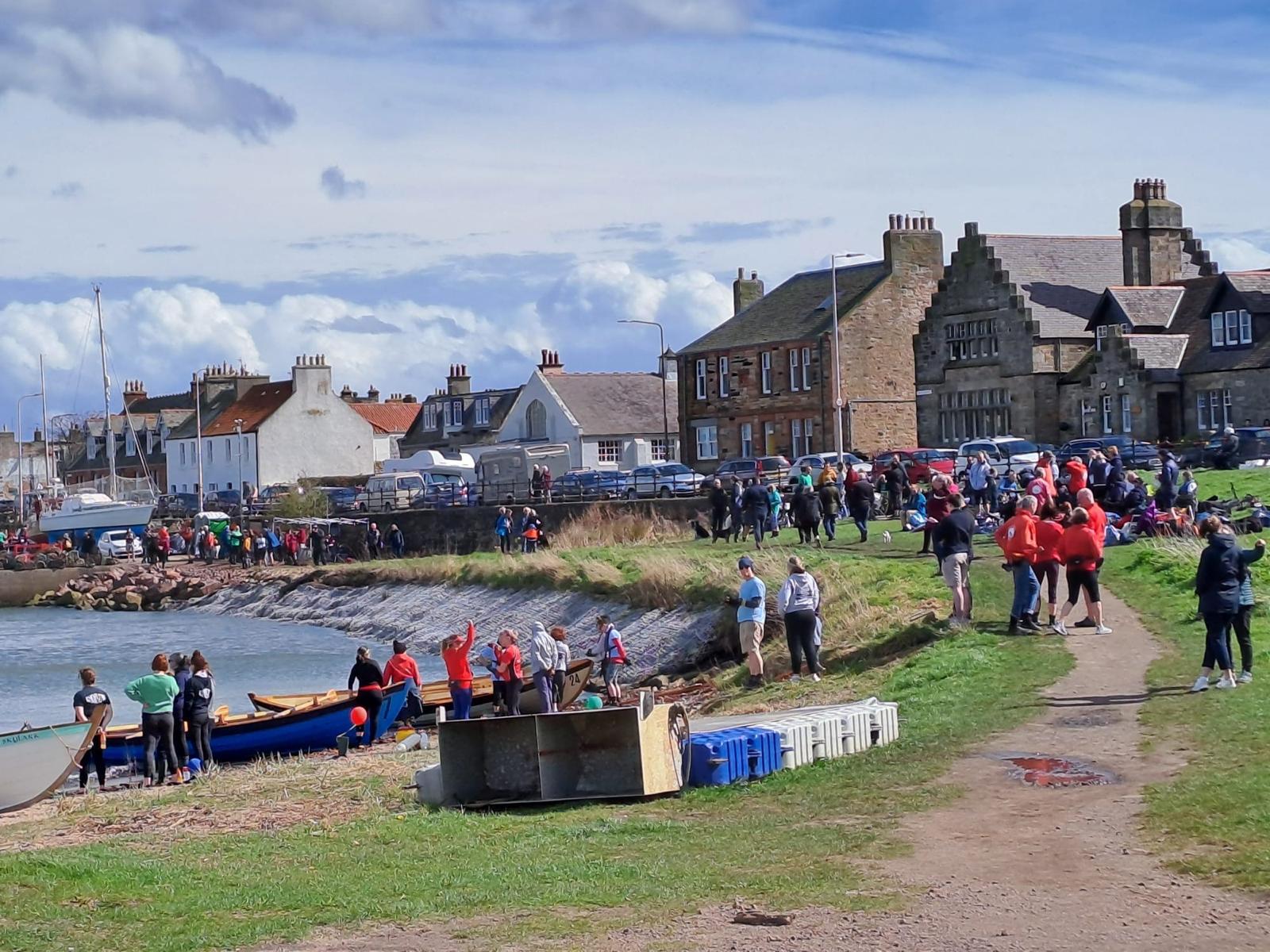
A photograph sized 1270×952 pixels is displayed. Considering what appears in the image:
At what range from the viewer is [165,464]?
10712 cm

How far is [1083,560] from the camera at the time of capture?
23391 mm

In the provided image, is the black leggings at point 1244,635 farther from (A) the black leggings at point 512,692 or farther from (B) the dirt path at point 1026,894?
(A) the black leggings at point 512,692

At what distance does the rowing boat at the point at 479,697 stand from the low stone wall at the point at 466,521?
2759cm

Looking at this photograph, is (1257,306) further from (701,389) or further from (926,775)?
(926,775)

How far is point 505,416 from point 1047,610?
6720 centimetres

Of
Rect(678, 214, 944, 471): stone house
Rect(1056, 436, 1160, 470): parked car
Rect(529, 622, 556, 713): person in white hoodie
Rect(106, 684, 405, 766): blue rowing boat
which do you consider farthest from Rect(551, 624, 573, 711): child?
Rect(678, 214, 944, 471): stone house

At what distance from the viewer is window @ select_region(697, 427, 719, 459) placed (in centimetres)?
7831

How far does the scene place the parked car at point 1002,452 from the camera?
5112cm

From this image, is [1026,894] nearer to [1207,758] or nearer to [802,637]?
[1207,758]

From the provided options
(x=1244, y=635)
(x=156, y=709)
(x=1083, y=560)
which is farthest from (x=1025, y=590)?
(x=156, y=709)

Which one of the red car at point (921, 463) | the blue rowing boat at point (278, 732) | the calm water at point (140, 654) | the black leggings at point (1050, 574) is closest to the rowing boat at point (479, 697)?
the blue rowing boat at point (278, 732)

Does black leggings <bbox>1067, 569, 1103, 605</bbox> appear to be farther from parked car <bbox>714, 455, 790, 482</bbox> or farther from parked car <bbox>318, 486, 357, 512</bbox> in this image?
parked car <bbox>318, 486, 357, 512</bbox>

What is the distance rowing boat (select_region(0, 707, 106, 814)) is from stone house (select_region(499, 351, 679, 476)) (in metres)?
60.6

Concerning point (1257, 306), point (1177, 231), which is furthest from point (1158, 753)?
point (1177, 231)
